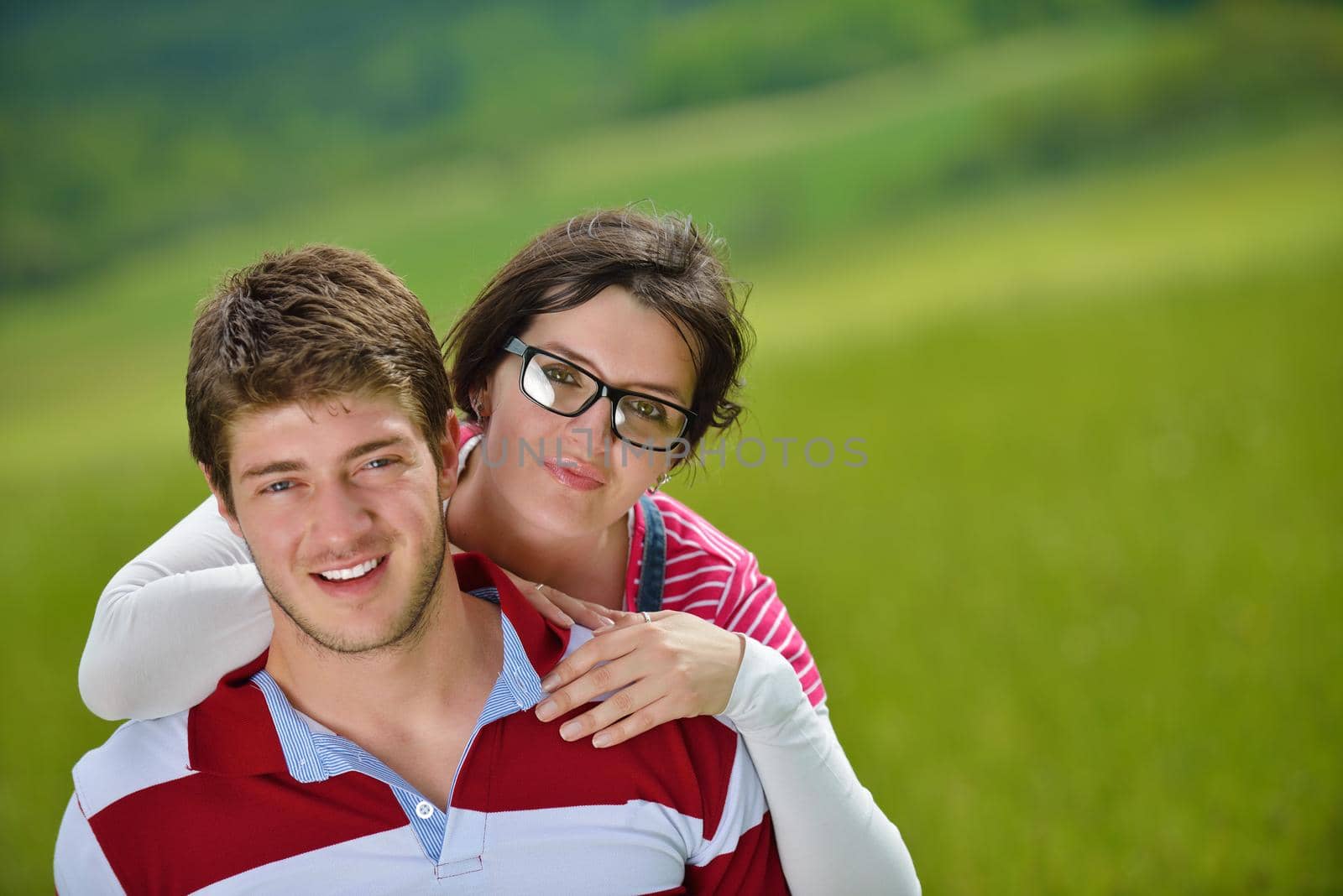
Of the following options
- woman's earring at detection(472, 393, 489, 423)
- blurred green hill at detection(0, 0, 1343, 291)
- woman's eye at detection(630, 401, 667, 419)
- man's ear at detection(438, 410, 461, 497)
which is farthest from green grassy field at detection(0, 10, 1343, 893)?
man's ear at detection(438, 410, 461, 497)

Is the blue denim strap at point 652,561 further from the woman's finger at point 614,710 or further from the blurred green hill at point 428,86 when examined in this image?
the blurred green hill at point 428,86

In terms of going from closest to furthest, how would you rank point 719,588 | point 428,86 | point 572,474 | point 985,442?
point 572,474 → point 719,588 → point 985,442 → point 428,86

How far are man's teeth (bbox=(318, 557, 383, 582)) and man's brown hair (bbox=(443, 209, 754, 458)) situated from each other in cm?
61

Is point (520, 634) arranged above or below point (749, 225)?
below

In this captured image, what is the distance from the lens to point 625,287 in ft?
6.43

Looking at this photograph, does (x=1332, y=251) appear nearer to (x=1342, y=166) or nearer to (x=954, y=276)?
(x=1342, y=166)

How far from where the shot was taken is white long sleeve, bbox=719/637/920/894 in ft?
5.34

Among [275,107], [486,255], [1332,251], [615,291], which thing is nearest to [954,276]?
[1332,251]

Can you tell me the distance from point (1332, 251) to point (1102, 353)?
2.44 metres

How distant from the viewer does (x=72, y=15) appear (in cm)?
829

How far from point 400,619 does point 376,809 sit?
0.76 feet

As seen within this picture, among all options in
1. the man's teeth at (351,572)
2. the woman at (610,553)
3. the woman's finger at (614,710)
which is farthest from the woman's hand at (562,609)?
the man's teeth at (351,572)

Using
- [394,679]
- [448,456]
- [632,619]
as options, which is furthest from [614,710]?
[448,456]

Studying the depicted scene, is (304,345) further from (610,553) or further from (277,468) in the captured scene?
(610,553)
